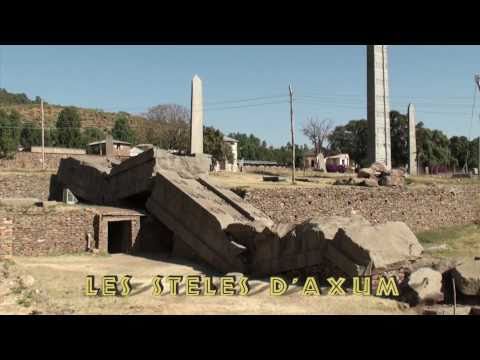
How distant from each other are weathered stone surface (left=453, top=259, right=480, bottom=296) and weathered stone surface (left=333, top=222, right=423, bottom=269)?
3.36ft

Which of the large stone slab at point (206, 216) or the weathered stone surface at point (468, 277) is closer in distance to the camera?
the weathered stone surface at point (468, 277)

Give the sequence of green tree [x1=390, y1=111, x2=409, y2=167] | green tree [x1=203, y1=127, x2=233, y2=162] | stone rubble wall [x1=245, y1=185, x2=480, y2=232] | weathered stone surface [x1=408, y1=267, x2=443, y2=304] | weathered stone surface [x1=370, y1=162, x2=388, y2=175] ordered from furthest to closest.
Result: green tree [x1=390, y1=111, x2=409, y2=167] < green tree [x1=203, y1=127, x2=233, y2=162] < weathered stone surface [x1=370, y1=162, x2=388, y2=175] < stone rubble wall [x1=245, y1=185, x2=480, y2=232] < weathered stone surface [x1=408, y1=267, x2=443, y2=304]

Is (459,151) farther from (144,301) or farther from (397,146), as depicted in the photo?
(144,301)

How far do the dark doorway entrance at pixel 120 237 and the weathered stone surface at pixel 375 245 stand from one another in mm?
7705

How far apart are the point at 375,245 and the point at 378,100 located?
2164cm

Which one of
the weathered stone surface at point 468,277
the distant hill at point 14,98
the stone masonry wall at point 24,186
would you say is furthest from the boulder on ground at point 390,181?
the distant hill at point 14,98

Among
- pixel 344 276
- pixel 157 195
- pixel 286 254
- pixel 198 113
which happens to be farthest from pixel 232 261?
pixel 198 113

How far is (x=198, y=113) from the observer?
27844mm

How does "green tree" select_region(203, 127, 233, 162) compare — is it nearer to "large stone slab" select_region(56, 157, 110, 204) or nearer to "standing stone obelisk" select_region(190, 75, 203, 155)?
"standing stone obelisk" select_region(190, 75, 203, 155)

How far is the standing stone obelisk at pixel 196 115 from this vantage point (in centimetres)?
2750

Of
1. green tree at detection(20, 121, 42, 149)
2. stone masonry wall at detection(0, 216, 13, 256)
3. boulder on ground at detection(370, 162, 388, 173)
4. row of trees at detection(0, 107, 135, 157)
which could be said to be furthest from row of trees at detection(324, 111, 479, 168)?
stone masonry wall at detection(0, 216, 13, 256)

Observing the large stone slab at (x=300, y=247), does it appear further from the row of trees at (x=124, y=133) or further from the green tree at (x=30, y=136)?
the green tree at (x=30, y=136)

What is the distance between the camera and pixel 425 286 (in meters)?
9.30

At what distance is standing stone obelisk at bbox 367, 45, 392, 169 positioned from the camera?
29.8m
